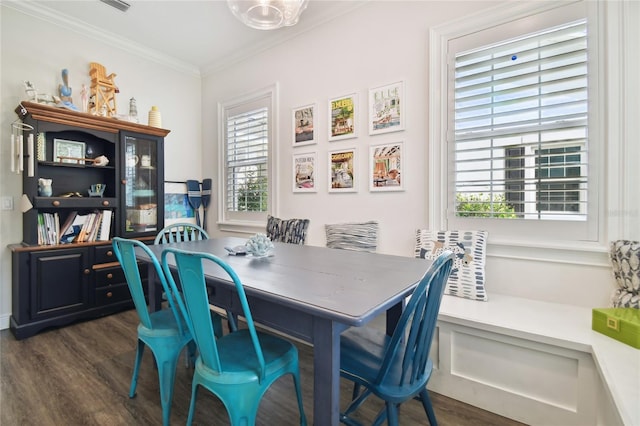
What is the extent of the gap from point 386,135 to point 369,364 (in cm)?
189

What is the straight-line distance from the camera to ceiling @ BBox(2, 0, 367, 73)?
2.82 meters

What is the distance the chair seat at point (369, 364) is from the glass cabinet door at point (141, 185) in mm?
2833

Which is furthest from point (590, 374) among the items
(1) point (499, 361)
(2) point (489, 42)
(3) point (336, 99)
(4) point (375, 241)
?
(3) point (336, 99)

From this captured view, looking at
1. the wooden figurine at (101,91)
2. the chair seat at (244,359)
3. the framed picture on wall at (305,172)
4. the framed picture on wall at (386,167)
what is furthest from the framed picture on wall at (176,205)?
the chair seat at (244,359)

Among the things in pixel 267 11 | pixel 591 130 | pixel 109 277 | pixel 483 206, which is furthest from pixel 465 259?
pixel 109 277

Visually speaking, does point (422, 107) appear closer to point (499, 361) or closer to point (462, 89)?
point (462, 89)

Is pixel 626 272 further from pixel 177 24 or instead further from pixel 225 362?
pixel 177 24

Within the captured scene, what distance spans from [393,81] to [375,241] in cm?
136

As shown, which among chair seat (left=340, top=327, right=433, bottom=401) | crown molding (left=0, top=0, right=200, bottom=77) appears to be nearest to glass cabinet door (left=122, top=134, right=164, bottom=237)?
crown molding (left=0, top=0, right=200, bottom=77)

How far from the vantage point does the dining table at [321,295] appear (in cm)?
102

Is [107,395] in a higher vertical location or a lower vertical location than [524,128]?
lower

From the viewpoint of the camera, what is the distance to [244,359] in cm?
131

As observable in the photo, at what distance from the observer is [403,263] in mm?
1678

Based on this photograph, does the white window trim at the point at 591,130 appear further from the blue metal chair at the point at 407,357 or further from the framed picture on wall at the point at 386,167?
the blue metal chair at the point at 407,357
